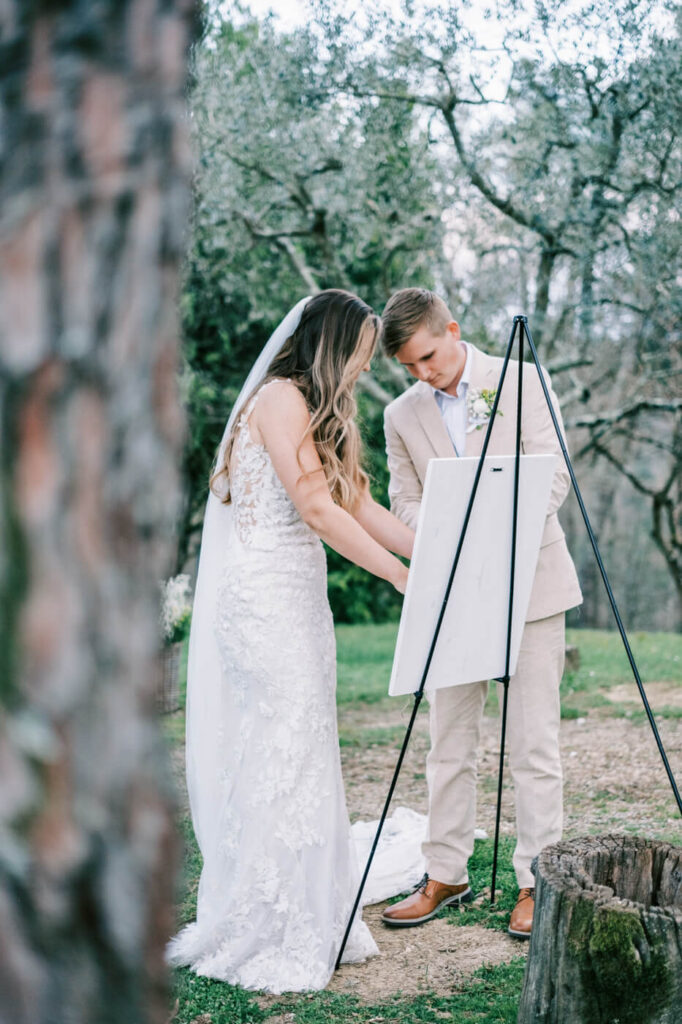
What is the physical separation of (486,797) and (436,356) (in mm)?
2680

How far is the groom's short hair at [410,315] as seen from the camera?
11.8ft

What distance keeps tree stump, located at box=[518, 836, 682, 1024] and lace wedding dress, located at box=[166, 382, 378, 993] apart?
3.04 ft

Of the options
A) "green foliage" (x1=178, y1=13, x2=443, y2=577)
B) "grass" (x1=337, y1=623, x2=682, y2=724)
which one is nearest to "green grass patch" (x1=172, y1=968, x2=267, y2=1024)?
"grass" (x1=337, y1=623, x2=682, y2=724)

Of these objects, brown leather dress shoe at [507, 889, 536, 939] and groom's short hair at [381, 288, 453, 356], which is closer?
brown leather dress shoe at [507, 889, 536, 939]

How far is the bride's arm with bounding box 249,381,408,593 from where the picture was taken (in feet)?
10.2

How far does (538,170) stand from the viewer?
7.64 metres

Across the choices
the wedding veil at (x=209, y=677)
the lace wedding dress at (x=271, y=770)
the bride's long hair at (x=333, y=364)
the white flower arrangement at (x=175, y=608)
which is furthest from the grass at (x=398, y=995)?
the bride's long hair at (x=333, y=364)

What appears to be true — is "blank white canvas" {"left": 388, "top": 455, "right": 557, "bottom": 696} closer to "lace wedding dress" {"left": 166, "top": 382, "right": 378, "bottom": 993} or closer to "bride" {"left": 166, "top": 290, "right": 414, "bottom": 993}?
"bride" {"left": 166, "top": 290, "right": 414, "bottom": 993}

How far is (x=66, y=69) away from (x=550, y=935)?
6.98 feet

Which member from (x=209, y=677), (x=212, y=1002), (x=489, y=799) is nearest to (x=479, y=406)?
(x=209, y=677)

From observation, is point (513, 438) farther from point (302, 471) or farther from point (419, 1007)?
point (419, 1007)

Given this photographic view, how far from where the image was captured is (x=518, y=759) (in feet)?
11.9

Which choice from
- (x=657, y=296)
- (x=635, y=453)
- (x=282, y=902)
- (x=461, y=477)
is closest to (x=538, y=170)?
(x=657, y=296)

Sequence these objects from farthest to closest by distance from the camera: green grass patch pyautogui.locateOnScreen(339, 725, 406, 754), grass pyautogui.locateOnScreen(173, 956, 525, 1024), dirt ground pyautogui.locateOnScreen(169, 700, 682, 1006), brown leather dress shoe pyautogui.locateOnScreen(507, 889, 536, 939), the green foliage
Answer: the green foliage
green grass patch pyautogui.locateOnScreen(339, 725, 406, 754)
brown leather dress shoe pyautogui.locateOnScreen(507, 889, 536, 939)
dirt ground pyautogui.locateOnScreen(169, 700, 682, 1006)
grass pyautogui.locateOnScreen(173, 956, 525, 1024)
